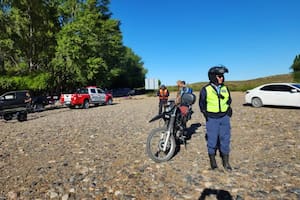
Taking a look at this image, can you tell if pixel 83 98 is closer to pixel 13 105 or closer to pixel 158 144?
pixel 13 105

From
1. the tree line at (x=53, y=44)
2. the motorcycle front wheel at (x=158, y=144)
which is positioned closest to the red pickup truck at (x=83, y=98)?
the tree line at (x=53, y=44)

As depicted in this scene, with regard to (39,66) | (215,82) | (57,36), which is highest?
(57,36)

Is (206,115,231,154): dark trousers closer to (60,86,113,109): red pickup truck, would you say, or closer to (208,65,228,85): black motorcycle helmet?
(208,65,228,85): black motorcycle helmet

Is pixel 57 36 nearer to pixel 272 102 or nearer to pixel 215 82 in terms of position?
pixel 272 102

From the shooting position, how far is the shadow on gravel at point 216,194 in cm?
380

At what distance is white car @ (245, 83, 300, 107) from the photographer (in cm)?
1544

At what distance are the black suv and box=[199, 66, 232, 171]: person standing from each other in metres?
13.1

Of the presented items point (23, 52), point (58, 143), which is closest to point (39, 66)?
point (23, 52)

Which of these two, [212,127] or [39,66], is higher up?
[39,66]

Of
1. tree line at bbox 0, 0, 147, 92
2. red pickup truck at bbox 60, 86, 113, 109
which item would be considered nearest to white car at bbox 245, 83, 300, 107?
red pickup truck at bbox 60, 86, 113, 109

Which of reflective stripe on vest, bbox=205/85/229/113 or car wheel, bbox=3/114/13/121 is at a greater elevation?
reflective stripe on vest, bbox=205/85/229/113

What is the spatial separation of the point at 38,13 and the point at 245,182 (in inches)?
1288

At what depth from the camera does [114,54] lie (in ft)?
123

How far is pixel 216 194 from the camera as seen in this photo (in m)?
3.93
